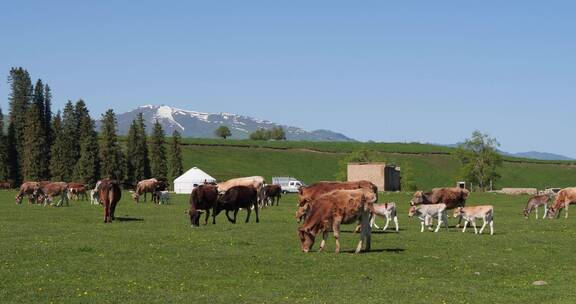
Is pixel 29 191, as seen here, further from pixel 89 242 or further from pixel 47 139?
pixel 47 139

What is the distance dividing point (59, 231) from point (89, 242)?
5.26m

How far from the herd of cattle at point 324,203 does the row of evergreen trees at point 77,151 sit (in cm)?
5658

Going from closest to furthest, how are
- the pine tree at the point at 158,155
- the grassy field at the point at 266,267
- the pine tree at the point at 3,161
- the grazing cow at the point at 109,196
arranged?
1. the grassy field at the point at 266,267
2. the grazing cow at the point at 109,196
3. the pine tree at the point at 3,161
4. the pine tree at the point at 158,155

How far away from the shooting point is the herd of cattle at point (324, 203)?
79.0 feet

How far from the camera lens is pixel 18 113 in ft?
481

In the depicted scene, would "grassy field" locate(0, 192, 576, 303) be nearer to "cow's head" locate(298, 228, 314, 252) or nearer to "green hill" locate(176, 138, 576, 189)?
"cow's head" locate(298, 228, 314, 252)

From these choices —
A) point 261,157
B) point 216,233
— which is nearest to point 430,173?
point 261,157

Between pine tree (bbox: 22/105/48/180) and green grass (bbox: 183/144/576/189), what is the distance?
47259 millimetres

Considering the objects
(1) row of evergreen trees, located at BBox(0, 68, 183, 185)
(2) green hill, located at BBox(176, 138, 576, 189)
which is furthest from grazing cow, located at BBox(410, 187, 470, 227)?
(2) green hill, located at BBox(176, 138, 576, 189)

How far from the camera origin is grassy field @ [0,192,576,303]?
16078mm

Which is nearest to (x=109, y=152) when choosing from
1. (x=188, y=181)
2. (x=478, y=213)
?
(x=188, y=181)

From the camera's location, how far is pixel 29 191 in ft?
186

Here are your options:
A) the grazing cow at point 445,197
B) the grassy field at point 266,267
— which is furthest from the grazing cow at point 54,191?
the grazing cow at point 445,197

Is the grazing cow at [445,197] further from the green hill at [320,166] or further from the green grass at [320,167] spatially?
the green grass at [320,167]
